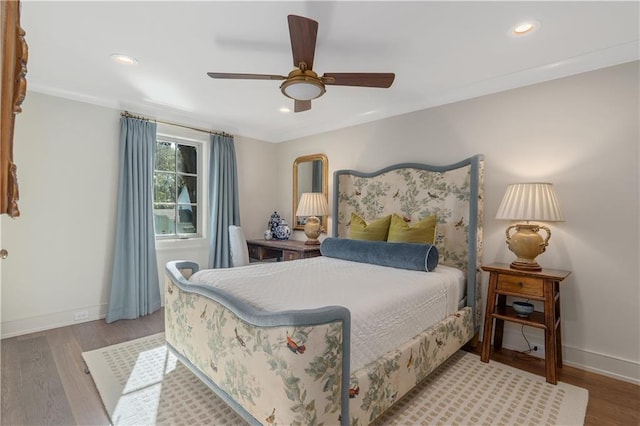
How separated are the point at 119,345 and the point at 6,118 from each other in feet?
8.47

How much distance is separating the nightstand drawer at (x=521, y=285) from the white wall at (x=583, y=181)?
42 cm

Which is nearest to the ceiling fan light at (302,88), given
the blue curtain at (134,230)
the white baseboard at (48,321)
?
the blue curtain at (134,230)

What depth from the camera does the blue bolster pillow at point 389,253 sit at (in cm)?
243

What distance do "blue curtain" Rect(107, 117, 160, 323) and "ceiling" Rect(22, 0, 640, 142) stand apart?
18.4 inches

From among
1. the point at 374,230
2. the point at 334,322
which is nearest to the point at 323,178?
the point at 374,230

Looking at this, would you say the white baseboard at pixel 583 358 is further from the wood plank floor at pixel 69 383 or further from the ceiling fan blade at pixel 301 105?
the ceiling fan blade at pixel 301 105

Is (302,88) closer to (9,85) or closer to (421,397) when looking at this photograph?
(9,85)

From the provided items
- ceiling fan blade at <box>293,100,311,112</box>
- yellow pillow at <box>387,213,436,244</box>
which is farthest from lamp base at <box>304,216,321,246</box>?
ceiling fan blade at <box>293,100,311,112</box>

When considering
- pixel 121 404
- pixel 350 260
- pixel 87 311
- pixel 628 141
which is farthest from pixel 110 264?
pixel 628 141

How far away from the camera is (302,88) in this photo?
6.57 feet

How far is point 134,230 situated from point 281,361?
112 inches

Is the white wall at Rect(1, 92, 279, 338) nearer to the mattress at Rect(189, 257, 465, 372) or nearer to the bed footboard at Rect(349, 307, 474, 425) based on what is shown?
the mattress at Rect(189, 257, 465, 372)

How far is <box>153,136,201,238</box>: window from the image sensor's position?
12.6 feet

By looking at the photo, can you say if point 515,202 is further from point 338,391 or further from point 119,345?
point 119,345
